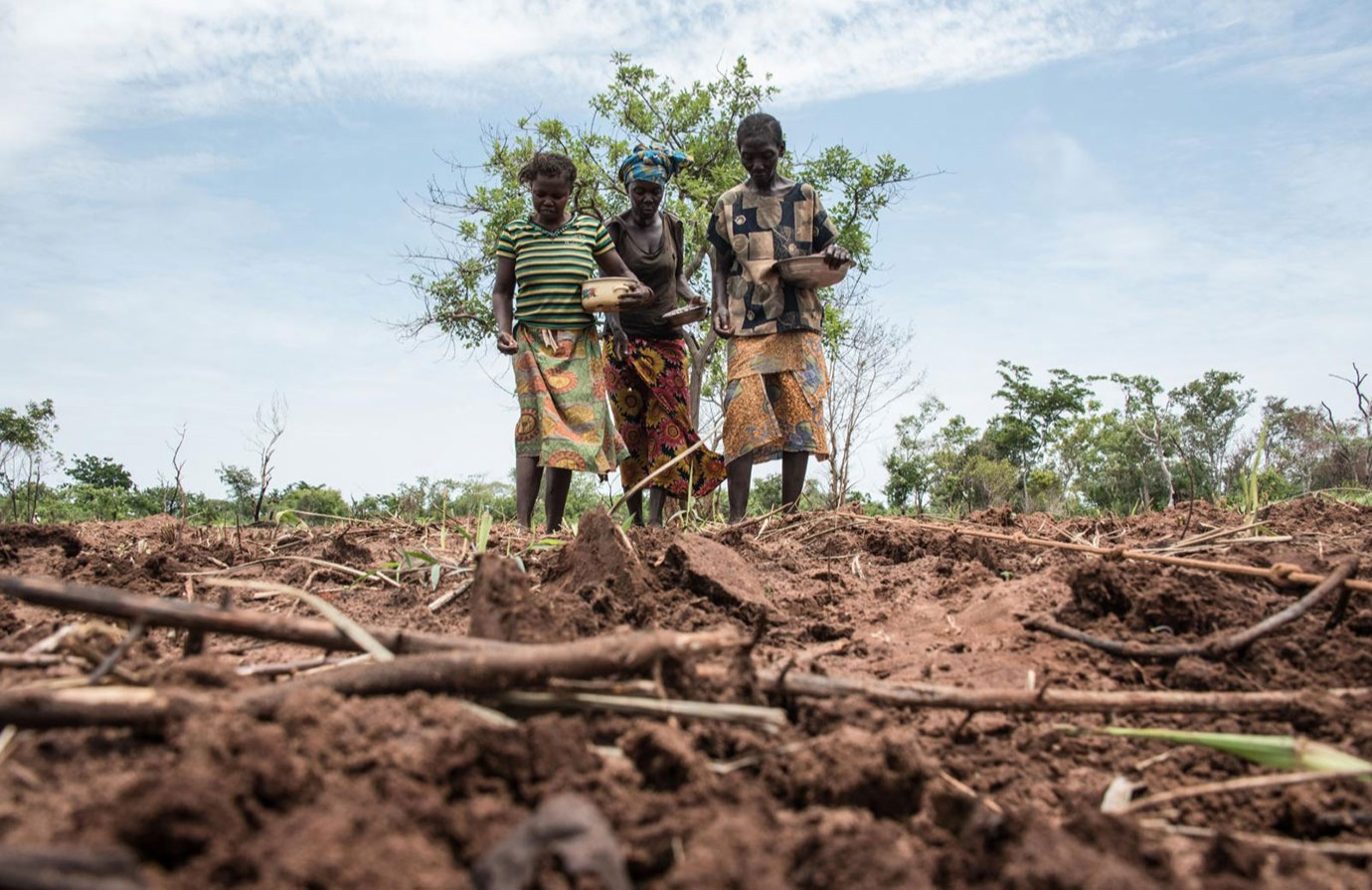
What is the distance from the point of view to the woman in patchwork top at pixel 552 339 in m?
5.34

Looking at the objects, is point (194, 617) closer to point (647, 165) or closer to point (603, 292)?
point (603, 292)

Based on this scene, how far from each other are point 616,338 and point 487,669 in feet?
15.6

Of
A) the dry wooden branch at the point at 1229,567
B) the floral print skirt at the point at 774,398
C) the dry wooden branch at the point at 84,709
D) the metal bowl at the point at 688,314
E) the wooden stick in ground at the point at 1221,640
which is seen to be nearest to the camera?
the dry wooden branch at the point at 84,709

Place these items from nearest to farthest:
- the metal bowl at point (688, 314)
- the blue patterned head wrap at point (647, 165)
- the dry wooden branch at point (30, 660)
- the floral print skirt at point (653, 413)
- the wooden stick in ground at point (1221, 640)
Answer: the dry wooden branch at point (30, 660) → the wooden stick in ground at point (1221, 640) → the metal bowl at point (688, 314) → the blue patterned head wrap at point (647, 165) → the floral print skirt at point (653, 413)

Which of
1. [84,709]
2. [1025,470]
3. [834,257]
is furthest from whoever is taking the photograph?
[1025,470]

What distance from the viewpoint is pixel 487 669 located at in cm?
141

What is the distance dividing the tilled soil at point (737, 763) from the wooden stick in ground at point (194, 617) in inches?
2.8

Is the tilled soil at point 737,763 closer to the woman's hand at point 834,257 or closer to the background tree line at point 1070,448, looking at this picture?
the woman's hand at point 834,257

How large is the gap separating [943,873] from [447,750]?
60cm

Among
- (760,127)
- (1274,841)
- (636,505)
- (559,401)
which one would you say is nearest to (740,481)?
(636,505)

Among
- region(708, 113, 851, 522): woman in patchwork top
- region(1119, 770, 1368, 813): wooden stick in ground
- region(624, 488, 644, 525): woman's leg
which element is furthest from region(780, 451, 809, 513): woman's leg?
region(1119, 770, 1368, 813): wooden stick in ground

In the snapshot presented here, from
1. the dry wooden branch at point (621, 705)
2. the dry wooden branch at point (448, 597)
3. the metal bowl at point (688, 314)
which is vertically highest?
the metal bowl at point (688, 314)

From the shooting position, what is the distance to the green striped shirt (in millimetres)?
5391

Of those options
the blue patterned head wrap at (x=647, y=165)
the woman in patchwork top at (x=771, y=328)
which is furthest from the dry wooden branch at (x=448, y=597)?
the blue patterned head wrap at (x=647, y=165)
